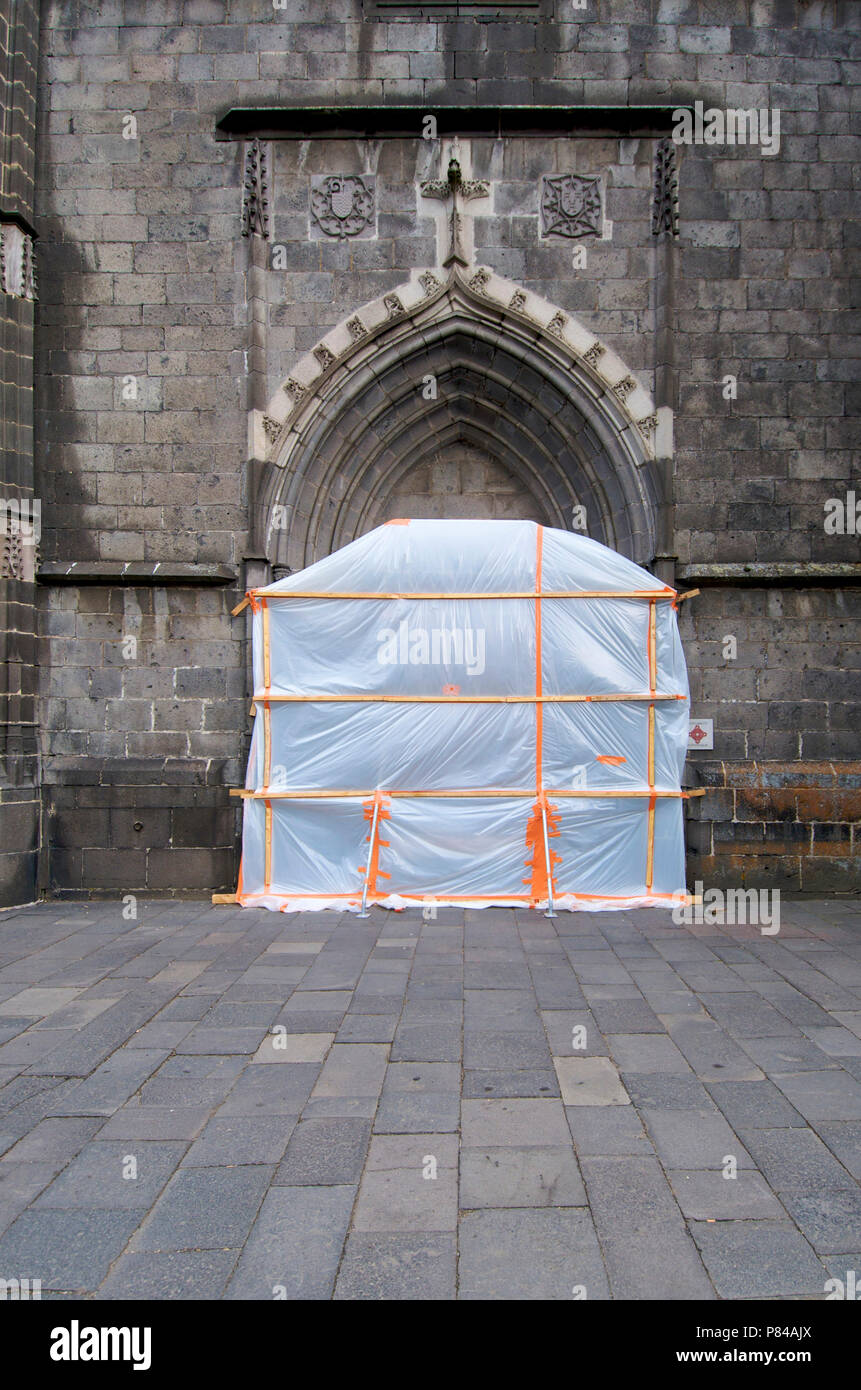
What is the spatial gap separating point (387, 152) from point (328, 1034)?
269 inches

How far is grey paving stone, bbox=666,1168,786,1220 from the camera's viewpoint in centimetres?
241

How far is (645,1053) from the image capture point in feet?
11.6

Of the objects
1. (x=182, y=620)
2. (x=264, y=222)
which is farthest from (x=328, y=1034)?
(x=264, y=222)

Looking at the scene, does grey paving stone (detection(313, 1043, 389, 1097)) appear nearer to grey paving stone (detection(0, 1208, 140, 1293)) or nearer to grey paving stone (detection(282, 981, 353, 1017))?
grey paving stone (detection(282, 981, 353, 1017))

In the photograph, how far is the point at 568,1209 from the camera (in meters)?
2.43

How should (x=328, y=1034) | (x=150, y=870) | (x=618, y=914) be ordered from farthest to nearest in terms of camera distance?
(x=150, y=870) < (x=618, y=914) < (x=328, y=1034)

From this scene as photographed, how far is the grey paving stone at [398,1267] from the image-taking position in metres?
2.07

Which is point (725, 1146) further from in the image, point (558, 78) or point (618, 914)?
point (558, 78)

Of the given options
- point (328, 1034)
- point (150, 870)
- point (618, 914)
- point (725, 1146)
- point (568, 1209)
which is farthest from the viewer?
point (150, 870)

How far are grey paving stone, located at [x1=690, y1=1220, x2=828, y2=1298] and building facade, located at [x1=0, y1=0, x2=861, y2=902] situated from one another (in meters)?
4.81

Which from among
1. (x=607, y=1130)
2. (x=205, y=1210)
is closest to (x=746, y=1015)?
(x=607, y=1130)

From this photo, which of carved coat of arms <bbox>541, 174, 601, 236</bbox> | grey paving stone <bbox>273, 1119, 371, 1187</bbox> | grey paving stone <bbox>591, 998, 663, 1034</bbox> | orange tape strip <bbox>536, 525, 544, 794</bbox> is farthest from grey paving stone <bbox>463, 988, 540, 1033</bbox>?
carved coat of arms <bbox>541, 174, 601, 236</bbox>

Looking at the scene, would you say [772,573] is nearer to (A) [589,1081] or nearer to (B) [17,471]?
(A) [589,1081]

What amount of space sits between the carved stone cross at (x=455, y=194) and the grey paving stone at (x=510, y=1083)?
244 inches
